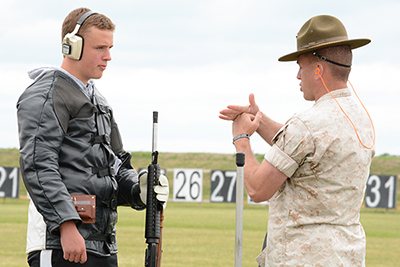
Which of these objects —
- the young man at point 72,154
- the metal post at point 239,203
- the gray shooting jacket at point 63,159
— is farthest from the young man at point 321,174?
the gray shooting jacket at point 63,159

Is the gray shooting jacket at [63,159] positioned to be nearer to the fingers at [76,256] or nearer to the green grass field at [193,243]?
the fingers at [76,256]

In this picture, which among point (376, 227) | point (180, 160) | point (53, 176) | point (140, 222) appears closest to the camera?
point (53, 176)

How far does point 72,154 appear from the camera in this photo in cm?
291

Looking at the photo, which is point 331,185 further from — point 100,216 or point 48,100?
point 48,100

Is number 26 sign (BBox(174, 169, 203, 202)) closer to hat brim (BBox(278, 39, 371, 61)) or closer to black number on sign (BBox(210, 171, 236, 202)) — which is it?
black number on sign (BBox(210, 171, 236, 202))

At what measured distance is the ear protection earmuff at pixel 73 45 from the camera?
121 inches

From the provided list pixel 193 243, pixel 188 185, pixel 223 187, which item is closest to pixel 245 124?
pixel 193 243

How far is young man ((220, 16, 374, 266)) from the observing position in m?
2.87

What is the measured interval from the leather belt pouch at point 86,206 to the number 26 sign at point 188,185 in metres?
20.9

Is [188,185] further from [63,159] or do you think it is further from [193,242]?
[63,159]

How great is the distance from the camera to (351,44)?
3.10 meters

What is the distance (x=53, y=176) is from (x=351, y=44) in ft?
5.84

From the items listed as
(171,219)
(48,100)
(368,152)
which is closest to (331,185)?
(368,152)

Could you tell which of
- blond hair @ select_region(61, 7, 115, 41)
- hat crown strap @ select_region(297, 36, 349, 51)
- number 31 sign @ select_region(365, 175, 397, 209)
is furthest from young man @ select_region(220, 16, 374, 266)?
number 31 sign @ select_region(365, 175, 397, 209)
